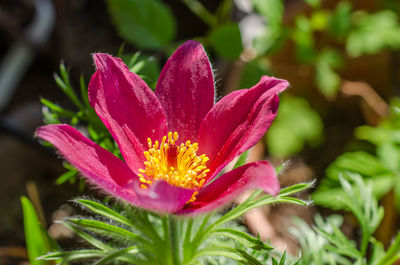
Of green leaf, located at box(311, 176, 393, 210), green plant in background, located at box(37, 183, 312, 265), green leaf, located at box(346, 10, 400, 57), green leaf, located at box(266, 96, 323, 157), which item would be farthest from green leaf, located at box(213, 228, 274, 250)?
green leaf, located at box(346, 10, 400, 57)

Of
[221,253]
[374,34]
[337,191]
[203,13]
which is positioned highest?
[203,13]

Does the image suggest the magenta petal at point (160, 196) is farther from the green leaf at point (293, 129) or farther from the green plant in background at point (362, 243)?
the green leaf at point (293, 129)

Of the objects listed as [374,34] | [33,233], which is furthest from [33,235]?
[374,34]

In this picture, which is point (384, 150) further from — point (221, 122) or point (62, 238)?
point (62, 238)

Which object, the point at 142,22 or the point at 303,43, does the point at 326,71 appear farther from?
the point at 142,22

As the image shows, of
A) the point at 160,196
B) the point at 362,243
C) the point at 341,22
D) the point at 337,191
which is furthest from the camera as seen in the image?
the point at 341,22

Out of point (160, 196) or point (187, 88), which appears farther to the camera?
point (187, 88)

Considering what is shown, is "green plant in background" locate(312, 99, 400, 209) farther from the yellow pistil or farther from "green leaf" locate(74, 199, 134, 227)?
"green leaf" locate(74, 199, 134, 227)
